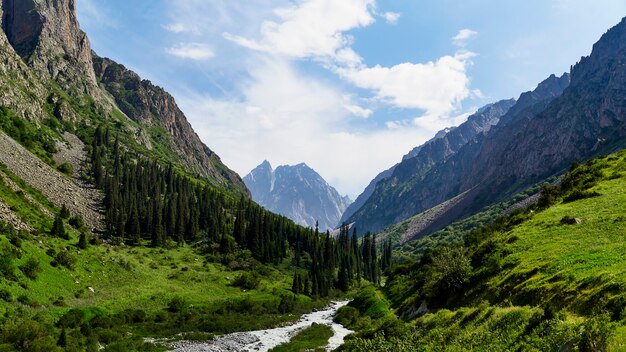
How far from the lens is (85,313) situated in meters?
59.7

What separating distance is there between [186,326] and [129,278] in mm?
29734

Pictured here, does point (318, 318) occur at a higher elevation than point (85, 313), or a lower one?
lower

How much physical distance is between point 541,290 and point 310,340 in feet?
133

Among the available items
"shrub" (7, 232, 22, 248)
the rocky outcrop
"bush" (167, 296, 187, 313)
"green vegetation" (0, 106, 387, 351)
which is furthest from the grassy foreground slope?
the rocky outcrop

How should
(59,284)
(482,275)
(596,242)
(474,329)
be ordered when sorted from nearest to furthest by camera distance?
(474,329)
(596,242)
(482,275)
(59,284)

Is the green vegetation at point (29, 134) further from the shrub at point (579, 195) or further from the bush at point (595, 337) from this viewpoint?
the bush at point (595, 337)

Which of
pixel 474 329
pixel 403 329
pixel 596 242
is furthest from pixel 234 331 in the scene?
pixel 596 242

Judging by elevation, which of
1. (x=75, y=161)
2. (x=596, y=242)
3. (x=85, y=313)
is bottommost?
(x=85, y=313)

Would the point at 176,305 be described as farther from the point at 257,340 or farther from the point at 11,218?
the point at 11,218

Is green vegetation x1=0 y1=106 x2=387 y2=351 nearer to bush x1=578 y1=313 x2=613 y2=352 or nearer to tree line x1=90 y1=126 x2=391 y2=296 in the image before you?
tree line x1=90 y1=126 x2=391 y2=296

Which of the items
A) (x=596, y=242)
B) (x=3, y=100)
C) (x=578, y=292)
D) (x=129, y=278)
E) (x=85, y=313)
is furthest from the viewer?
(x=3, y=100)

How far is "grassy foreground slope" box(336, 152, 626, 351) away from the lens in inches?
883

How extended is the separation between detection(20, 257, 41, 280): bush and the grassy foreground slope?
5160 cm

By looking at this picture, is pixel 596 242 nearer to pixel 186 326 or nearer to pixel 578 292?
pixel 578 292
